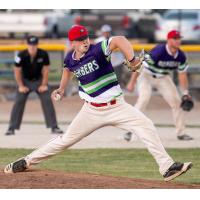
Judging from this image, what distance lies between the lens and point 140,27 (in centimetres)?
4262

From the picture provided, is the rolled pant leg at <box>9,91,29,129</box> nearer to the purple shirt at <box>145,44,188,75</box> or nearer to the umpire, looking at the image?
the umpire

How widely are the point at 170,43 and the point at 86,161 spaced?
3.06 metres

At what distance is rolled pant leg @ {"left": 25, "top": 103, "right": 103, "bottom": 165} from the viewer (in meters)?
11.0

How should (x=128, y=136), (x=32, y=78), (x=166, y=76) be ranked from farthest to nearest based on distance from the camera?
(x=32, y=78)
(x=128, y=136)
(x=166, y=76)

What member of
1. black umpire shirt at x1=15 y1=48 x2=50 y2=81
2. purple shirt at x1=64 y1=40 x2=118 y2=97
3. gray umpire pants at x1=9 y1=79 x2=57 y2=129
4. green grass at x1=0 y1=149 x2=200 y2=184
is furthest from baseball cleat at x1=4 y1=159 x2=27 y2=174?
gray umpire pants at x1=9 y1=79 x2=57 y2=129

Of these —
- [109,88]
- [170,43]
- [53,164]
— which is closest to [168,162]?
[109,88]

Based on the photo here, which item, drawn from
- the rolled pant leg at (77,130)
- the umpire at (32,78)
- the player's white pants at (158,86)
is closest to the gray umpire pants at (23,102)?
the umpire at (32,78)

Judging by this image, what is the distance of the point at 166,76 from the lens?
16406 mm

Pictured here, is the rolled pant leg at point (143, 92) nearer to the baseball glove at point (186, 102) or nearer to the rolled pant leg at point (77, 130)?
the baseball glove at point (186, 102)

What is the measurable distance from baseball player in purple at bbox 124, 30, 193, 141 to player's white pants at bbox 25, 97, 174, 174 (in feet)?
16.6

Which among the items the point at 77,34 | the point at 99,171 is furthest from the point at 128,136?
the point at 77,34

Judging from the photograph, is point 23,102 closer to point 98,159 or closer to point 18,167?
point 98,159

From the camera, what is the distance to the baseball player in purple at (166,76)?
16047mm

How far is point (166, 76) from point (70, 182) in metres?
6.16
